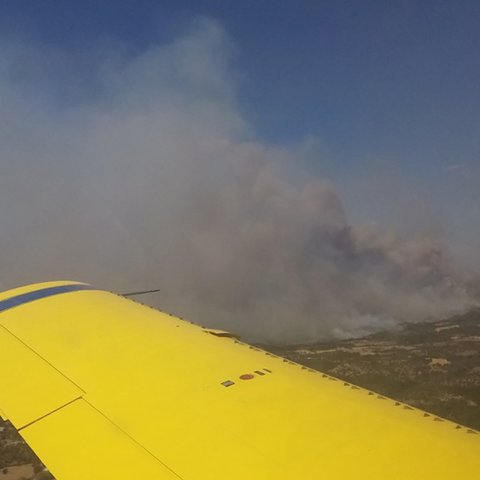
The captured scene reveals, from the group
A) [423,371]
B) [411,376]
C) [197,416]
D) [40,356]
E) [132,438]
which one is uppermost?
[423,371]

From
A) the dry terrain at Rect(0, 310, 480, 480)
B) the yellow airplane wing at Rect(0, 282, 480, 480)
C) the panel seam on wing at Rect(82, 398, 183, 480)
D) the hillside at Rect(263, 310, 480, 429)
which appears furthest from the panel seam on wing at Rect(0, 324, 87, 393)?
the hillside at Rect(263, 310, 480, 429)

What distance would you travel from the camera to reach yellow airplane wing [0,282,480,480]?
559 centimetres

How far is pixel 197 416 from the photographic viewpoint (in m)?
6.94

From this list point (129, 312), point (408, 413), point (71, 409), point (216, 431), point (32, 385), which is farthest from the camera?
point (129, 312)

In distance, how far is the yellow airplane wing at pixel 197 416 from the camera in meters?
5.59

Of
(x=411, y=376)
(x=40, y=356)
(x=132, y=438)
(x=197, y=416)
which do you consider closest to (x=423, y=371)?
(x=411, y=376)

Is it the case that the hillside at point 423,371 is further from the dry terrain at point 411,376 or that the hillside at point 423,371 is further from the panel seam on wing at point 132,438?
the panel seam on wing at point 132,438

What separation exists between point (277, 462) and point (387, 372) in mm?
86419

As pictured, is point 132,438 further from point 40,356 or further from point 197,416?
point 40,356

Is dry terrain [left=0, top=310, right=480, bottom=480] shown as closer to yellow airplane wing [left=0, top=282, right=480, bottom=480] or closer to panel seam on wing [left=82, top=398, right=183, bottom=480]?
yellow airplane wing [left=0, top=282, right=480, bottom=480]

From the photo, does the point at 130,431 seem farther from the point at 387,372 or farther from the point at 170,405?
the point at 387,372

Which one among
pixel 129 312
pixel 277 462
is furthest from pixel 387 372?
pixel 277 462

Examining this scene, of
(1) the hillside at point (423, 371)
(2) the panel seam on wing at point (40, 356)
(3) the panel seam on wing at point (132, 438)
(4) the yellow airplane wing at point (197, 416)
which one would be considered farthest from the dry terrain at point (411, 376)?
(3) the panel seam on wing at point (132, 438)

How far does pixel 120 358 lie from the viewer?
964 centimetres
